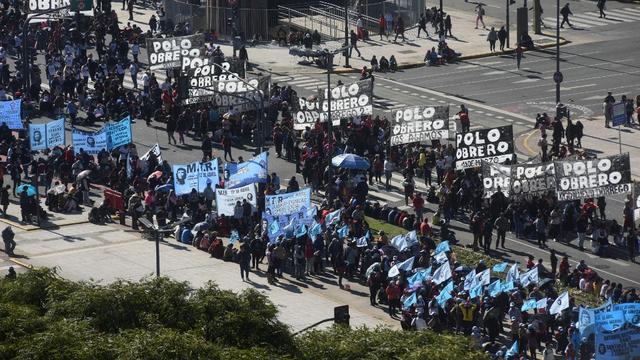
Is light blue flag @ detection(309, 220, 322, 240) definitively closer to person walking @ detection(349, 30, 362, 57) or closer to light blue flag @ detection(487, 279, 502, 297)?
light blue flag @ detection(487, 279, 502, 297)

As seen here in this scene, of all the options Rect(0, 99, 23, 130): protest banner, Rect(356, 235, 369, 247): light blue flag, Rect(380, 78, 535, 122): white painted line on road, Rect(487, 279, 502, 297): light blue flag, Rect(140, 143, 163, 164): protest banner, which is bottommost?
Rect(487, 279, 502, 297): light blue flag

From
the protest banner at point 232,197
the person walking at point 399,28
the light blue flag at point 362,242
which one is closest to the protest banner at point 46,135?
the protest banner at point 232,197

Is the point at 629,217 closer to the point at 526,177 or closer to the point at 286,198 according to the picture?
the point at 526,177

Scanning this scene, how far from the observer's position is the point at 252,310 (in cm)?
4119

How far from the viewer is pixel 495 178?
62156mm

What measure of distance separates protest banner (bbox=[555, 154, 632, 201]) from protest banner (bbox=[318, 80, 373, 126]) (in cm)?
1114

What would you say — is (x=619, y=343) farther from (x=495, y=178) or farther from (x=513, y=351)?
(x=495, y=178)

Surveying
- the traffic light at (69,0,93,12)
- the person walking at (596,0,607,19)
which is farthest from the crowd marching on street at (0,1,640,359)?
the person walking at (596,0,607,19)

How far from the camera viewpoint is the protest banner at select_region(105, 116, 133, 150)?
6556cm

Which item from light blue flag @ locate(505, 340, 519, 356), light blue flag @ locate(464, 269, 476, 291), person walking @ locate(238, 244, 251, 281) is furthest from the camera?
person walking @ locate(238, 244, 251, 281)

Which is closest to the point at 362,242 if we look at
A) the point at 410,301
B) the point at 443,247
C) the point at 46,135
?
the point at 443,247

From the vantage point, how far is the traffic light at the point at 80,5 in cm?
8362

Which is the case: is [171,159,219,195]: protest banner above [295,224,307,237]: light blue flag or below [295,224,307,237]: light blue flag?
above

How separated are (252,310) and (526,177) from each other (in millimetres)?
22436
